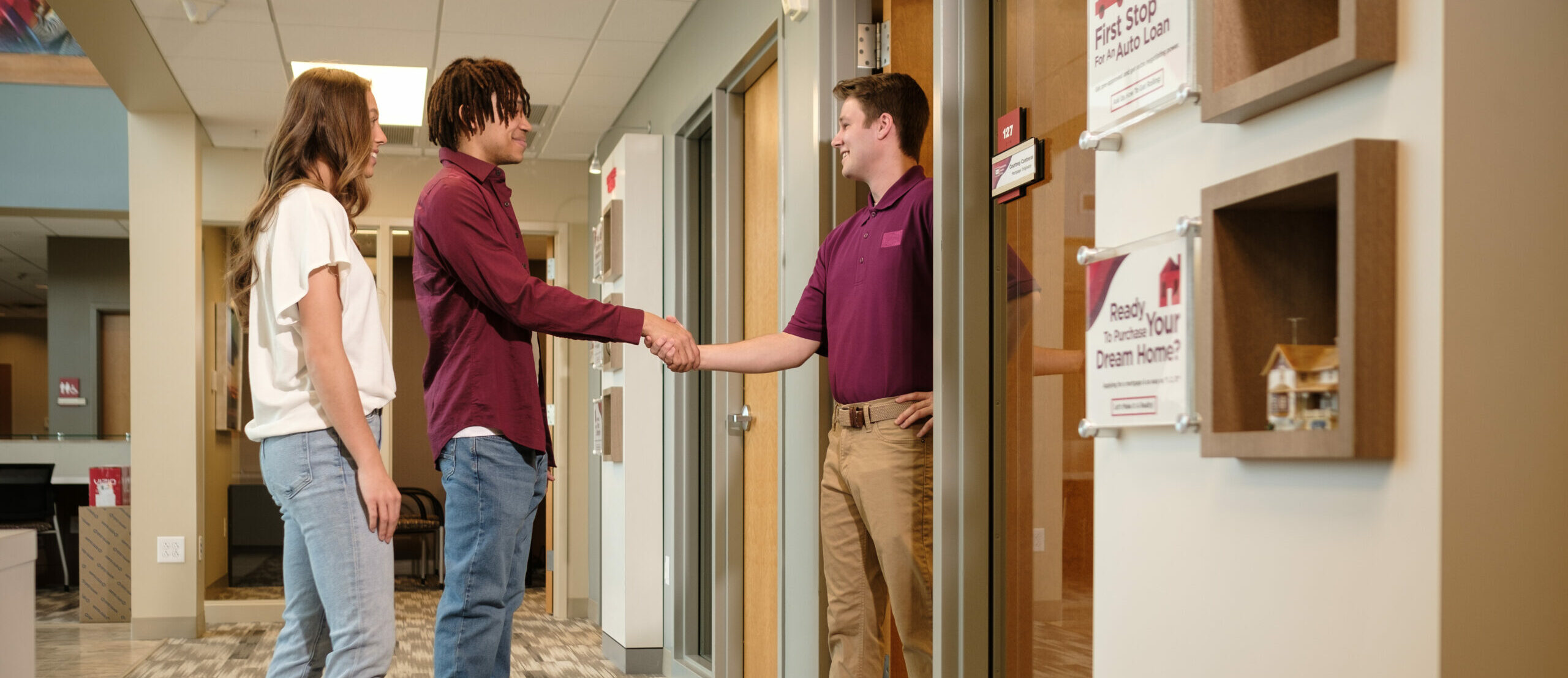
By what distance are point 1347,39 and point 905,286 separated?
127 cm

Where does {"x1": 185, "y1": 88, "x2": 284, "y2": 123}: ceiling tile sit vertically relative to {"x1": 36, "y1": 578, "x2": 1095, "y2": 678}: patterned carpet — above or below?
above

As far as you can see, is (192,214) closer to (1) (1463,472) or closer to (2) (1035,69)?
(2) (1035,69)

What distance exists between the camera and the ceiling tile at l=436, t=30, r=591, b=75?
4621 mm

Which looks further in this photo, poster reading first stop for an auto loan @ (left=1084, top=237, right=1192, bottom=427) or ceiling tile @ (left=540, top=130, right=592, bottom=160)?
ceiling tile @ (left=540, top=130, right=592, bottom=160)

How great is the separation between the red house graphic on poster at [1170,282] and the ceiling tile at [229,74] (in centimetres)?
451

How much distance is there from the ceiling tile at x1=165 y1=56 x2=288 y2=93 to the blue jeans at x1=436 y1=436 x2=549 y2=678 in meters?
3.58

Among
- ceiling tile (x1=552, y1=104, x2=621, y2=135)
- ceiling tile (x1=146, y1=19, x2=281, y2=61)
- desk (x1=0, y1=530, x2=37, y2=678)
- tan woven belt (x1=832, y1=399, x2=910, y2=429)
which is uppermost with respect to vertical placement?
ceiling tile (x1=146, y1=19, x2=281, y2=61)

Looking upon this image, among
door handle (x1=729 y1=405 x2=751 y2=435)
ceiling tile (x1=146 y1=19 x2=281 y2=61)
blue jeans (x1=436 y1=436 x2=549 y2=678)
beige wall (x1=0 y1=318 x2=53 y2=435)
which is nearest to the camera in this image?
blue jeans (x1=436 y1=436 x2=549 y2=678)

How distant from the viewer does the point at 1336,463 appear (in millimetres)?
1062

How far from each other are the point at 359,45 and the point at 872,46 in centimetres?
265

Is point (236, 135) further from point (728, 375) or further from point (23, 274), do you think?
point (23, 274)

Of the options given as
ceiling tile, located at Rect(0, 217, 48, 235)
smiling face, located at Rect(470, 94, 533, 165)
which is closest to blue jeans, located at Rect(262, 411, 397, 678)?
smiling face, located at Rect(470, 94, 533, 165)

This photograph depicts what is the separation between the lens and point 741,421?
12.4 feet

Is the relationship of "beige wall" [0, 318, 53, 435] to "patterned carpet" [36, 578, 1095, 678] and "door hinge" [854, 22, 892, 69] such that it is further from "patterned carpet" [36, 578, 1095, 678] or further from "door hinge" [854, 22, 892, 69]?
"door hinge" [854, 22, 892, 69]
